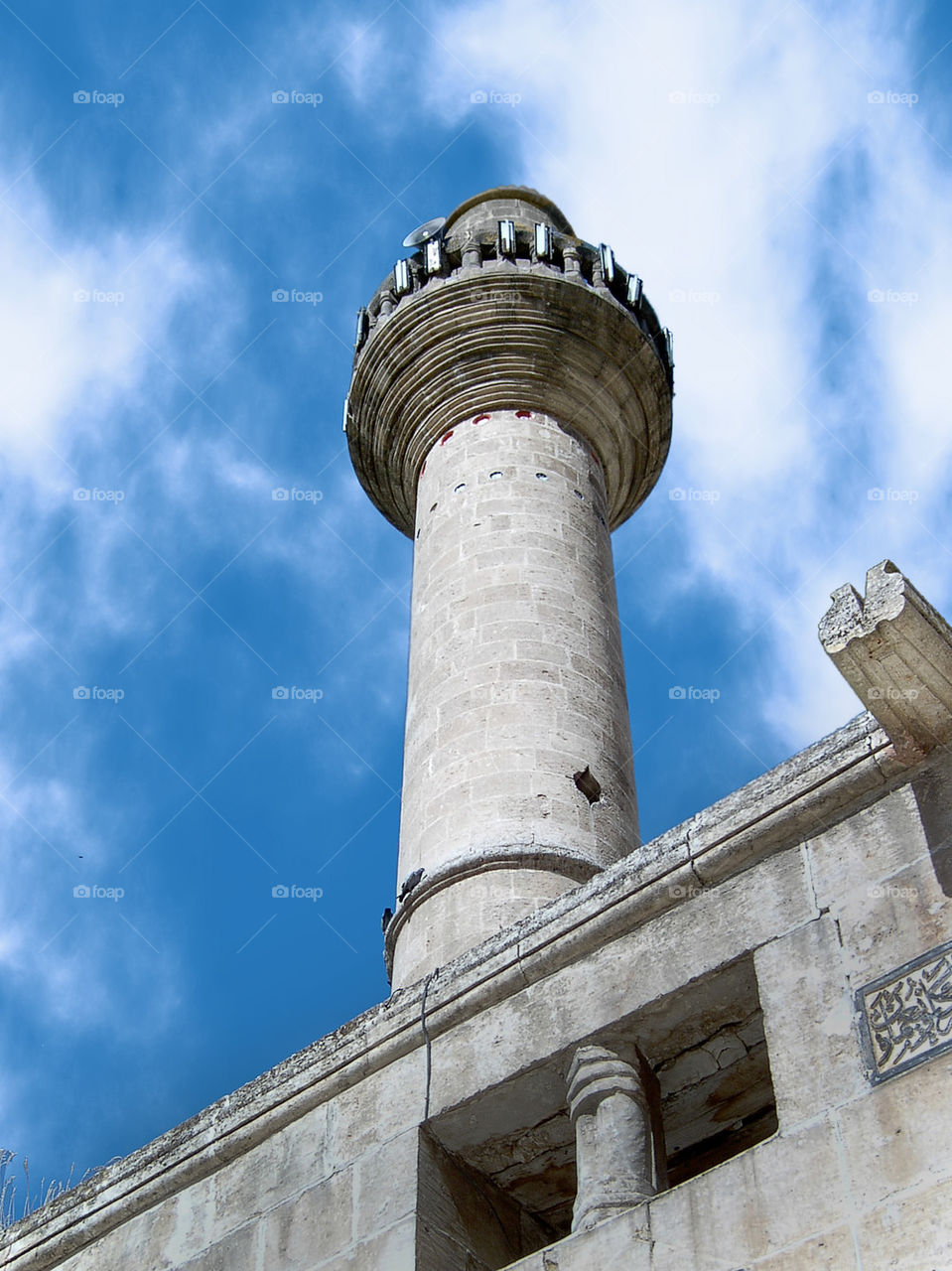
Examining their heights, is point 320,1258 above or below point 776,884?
below

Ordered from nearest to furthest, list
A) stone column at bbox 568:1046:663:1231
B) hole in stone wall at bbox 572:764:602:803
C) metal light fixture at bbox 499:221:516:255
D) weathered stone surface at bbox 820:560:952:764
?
1. weathered stone surface at bbox 820:560:952:764
2. stone column at bbox 568:1046:663:1231
3. hole in stone wall at bbox 572:764:602:803
4. metal light fixture at bbox 499:221:516:255

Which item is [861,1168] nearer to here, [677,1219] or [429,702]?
[677,1219]

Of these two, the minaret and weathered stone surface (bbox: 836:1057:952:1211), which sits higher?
the minaret

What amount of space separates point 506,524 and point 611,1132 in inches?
179

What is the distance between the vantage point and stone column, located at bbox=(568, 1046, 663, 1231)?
4.40m

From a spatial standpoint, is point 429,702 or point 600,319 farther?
point 600,319

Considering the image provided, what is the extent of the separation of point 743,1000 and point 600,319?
625 centimetres

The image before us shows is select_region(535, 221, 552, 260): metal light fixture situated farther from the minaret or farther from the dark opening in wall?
the dark opening in wall

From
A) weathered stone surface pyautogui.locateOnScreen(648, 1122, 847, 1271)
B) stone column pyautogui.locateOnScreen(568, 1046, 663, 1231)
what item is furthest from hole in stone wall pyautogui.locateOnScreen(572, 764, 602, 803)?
weathered stone surface pyautogui.locateOnScreen(648, 1122, 847, 1271)

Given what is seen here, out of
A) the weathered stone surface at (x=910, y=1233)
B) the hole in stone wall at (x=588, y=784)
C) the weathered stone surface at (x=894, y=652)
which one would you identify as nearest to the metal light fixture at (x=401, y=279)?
the hole in stone wall at (x=588, y=784)

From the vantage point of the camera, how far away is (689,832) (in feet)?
16.0

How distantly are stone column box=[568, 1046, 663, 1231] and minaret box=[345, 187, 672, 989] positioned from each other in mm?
1976

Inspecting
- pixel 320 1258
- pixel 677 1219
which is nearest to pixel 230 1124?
pixel 320 1258

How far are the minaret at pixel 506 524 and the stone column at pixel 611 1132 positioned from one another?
198cm
